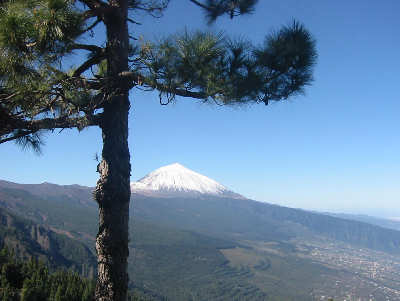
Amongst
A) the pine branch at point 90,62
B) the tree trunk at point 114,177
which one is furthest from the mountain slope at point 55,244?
the pine branch at point 90,62

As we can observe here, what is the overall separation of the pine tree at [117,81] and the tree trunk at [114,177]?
1 cm

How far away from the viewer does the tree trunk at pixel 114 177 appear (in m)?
4.27

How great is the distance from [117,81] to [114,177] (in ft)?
4.36

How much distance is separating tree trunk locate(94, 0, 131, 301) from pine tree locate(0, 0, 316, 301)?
0.5 inches

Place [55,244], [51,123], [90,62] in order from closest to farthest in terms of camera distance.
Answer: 1. [51,123]
2. [90,62]
3. [55,244]

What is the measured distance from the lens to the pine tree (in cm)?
375

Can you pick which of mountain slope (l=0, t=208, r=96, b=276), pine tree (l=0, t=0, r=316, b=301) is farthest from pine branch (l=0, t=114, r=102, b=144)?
mountain slope (l=0, t=208, r=96, b=276)

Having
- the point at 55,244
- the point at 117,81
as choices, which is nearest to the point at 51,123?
the point at 117,81

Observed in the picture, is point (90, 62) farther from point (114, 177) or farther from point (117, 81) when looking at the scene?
point (114, 177)

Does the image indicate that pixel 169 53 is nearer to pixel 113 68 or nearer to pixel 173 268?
pixel 113 68

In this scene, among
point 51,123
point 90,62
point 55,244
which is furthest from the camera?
point 55,244

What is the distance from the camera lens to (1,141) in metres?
4.25

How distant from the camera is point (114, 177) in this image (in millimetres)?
4438

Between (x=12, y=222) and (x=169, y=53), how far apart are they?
569 feet
